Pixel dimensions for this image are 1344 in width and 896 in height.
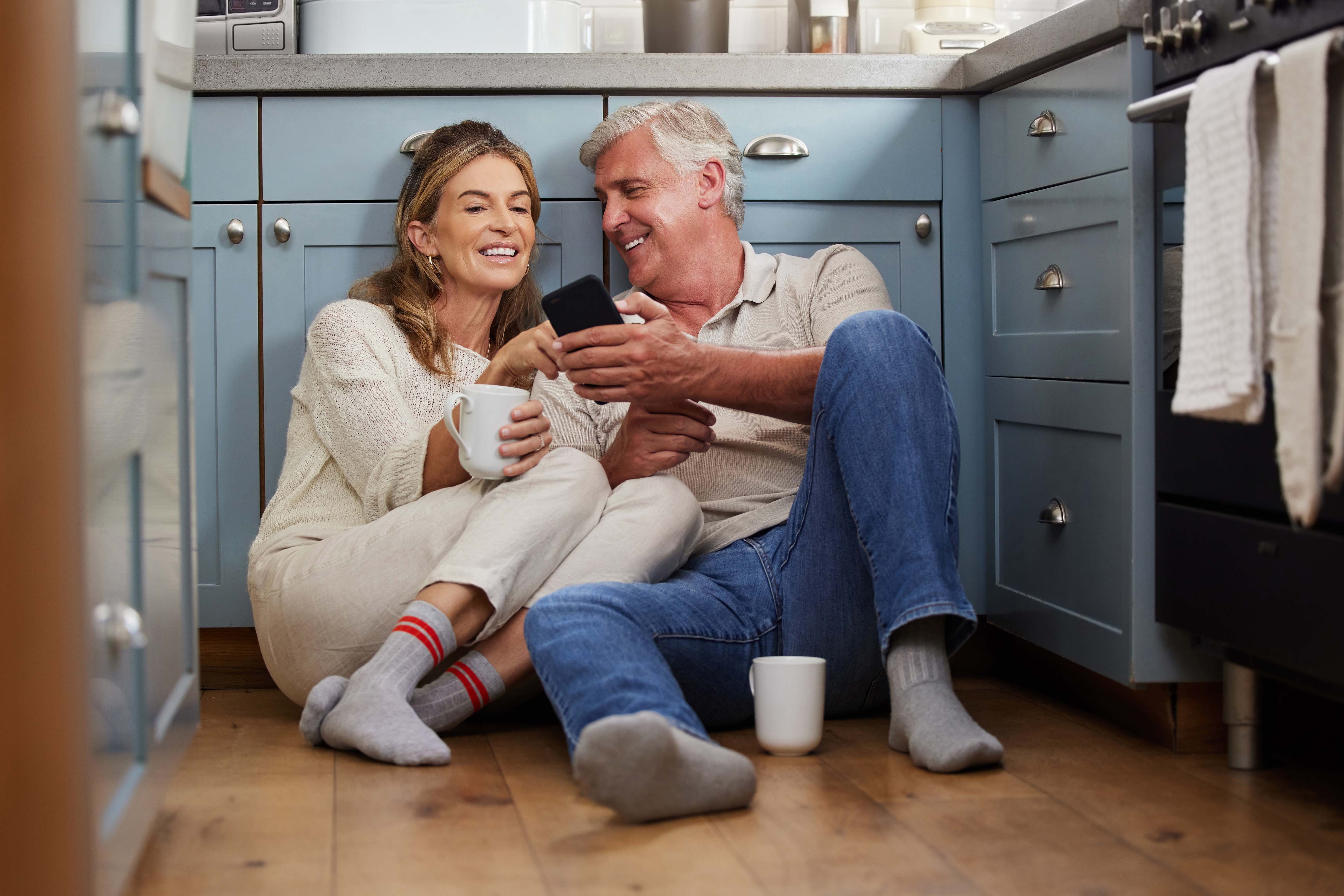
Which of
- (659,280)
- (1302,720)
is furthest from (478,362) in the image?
(1302,720)

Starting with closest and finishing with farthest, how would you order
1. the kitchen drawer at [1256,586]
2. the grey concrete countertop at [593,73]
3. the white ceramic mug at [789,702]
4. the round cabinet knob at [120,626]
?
the round cabinet knob at [120,626] → the kitchen drawer at [1256,586] → the white ceramic mug at [789,702] → the grey concrete countertop at [593,73]

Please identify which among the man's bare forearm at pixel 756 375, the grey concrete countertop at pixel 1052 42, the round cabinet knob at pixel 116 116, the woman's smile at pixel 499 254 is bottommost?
the man's bare forearm at pixel 756 375

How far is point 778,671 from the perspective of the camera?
1437 millimetres

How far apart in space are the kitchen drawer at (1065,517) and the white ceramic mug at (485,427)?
0.73 meters

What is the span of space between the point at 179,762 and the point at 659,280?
104 cm

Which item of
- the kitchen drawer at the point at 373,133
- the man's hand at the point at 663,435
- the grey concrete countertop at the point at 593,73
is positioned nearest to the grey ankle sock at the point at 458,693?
the man's hand at the point at 663,435

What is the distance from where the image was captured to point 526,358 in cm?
171

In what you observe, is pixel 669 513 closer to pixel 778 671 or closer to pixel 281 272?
pixel 778 671

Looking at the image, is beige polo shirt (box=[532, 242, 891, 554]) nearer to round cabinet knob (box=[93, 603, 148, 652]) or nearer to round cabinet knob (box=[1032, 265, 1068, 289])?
round cabinet knob (box=[1032, 265, 1068, 289])

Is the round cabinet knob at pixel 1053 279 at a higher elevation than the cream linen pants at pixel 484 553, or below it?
higher

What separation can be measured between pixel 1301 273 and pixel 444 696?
1.04m

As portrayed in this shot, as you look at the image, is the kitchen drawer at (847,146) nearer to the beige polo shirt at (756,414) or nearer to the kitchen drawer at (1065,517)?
the beige polo shirt at (756,414)

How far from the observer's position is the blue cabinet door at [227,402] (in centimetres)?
205

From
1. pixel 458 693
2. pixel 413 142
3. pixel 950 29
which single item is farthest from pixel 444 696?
pixel 950 29
